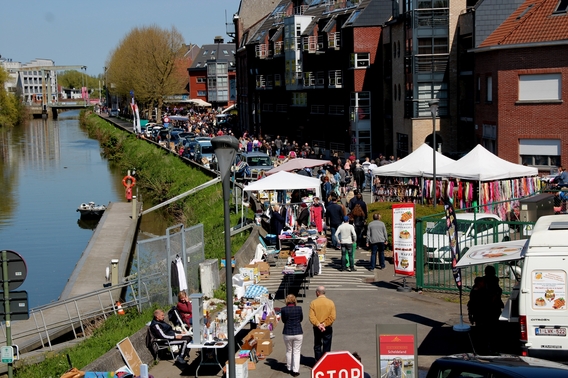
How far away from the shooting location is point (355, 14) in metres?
50.1

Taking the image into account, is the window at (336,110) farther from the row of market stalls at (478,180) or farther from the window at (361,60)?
the row of market stalls at (478,180)

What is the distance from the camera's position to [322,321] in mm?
12680

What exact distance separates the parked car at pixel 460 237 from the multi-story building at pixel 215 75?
10333 cm

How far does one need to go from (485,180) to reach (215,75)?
10034cm

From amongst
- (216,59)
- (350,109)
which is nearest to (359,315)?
(350,109)

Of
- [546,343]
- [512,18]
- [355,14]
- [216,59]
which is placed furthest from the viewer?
[216,59]

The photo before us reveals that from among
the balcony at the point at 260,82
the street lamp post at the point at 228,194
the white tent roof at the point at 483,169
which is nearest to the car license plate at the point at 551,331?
the street lamp post at the point at 228,194

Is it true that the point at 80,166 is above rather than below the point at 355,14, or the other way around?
below

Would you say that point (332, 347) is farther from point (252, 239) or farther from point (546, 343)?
point (252, 239)

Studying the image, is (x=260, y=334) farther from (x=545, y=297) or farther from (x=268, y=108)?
(x=268, y=108)

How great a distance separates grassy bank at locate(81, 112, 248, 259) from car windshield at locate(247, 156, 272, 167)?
8.36 feet

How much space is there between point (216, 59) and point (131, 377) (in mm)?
114615

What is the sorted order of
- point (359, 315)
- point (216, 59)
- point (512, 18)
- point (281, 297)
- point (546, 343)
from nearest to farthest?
point (546, 343), point (359, 315), point (281, 297), point (512, 18), point (216, 59)

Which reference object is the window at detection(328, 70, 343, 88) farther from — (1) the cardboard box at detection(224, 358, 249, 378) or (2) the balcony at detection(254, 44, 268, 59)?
(1) the cardboard box at detection(224, 358, 249, 378)
